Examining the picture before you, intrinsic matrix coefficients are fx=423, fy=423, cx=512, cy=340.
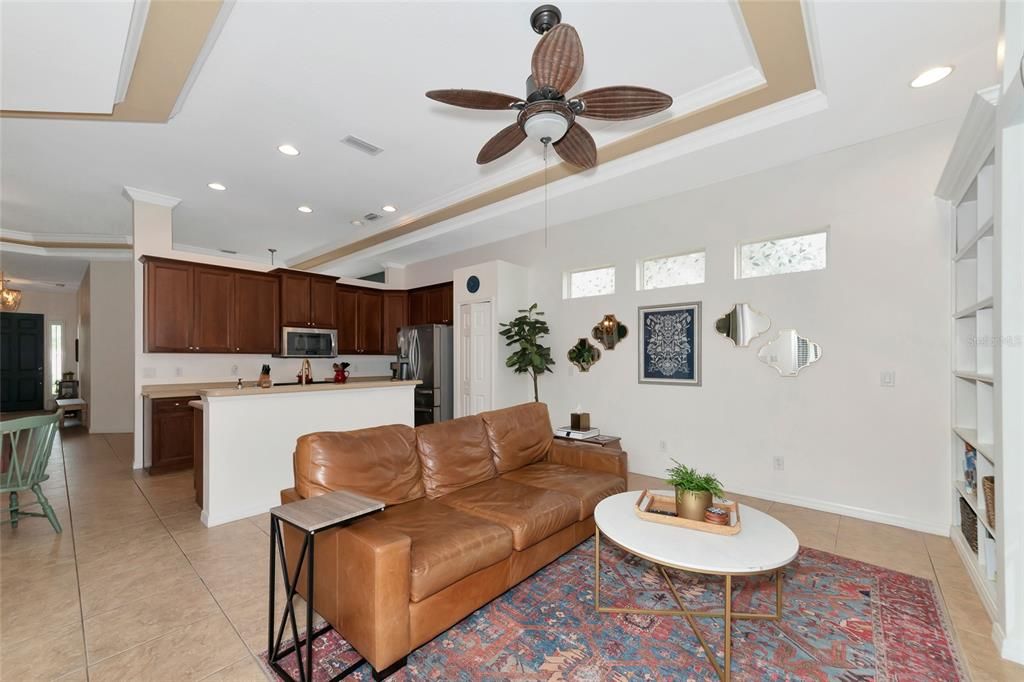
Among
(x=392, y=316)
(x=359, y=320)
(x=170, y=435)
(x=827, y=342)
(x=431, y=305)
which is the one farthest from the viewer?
(x=392, y=316)

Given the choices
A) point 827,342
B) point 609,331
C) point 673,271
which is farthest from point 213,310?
point 827,342

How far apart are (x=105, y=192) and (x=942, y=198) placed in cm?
784

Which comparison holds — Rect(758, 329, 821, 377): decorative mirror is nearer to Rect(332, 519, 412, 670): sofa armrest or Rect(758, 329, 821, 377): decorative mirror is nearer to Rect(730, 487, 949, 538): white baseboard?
Rect(730, 487, 949, 538): white baseboard

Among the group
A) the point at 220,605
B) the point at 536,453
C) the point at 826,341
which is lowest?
the point at 220,605

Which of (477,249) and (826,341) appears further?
(477,249)

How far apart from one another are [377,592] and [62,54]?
3.38 metres

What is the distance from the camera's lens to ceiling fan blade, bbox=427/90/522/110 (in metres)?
2.10

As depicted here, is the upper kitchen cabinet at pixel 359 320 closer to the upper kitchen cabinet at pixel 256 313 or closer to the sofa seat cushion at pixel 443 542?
the upper kitchen cabinet at pixel 256 313

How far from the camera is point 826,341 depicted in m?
3.50

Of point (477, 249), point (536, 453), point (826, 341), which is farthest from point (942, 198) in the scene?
point (477, 249)

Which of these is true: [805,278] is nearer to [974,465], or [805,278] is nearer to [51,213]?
[974,465]

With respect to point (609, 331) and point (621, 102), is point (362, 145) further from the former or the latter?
point (609, 331)

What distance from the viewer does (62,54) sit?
2396mm

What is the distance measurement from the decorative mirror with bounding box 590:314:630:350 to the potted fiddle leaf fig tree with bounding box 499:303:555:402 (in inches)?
26.6
